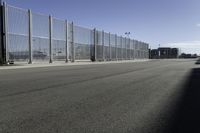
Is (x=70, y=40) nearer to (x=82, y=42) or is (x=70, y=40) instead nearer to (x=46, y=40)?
(x=82, y=42)

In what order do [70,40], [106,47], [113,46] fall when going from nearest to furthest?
[70,40] < [106,47] < [113,46]

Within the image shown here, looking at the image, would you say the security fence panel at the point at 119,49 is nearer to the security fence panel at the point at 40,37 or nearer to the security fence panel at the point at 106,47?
the security fence panel at the point at 106,47

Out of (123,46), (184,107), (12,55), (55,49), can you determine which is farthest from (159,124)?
(123,46)

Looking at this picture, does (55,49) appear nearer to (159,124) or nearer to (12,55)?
(12,55)

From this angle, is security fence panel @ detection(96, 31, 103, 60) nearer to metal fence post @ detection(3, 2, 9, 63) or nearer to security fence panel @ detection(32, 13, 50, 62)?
security fence panel @ detection(32, 13, 50, 62)

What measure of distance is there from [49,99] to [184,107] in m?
3.72

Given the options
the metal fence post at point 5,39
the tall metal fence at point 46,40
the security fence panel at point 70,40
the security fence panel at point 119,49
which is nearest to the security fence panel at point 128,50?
the security fence panel at point 119,49

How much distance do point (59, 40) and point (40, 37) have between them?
674cm

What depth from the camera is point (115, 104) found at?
30.1 feet

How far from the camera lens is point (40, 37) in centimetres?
4906

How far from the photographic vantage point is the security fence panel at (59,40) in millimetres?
53875

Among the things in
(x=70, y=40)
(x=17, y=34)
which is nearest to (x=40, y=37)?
(x=17, y=34)

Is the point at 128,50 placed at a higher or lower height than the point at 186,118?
higher

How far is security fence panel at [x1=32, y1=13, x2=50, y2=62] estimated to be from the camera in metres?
47.4
